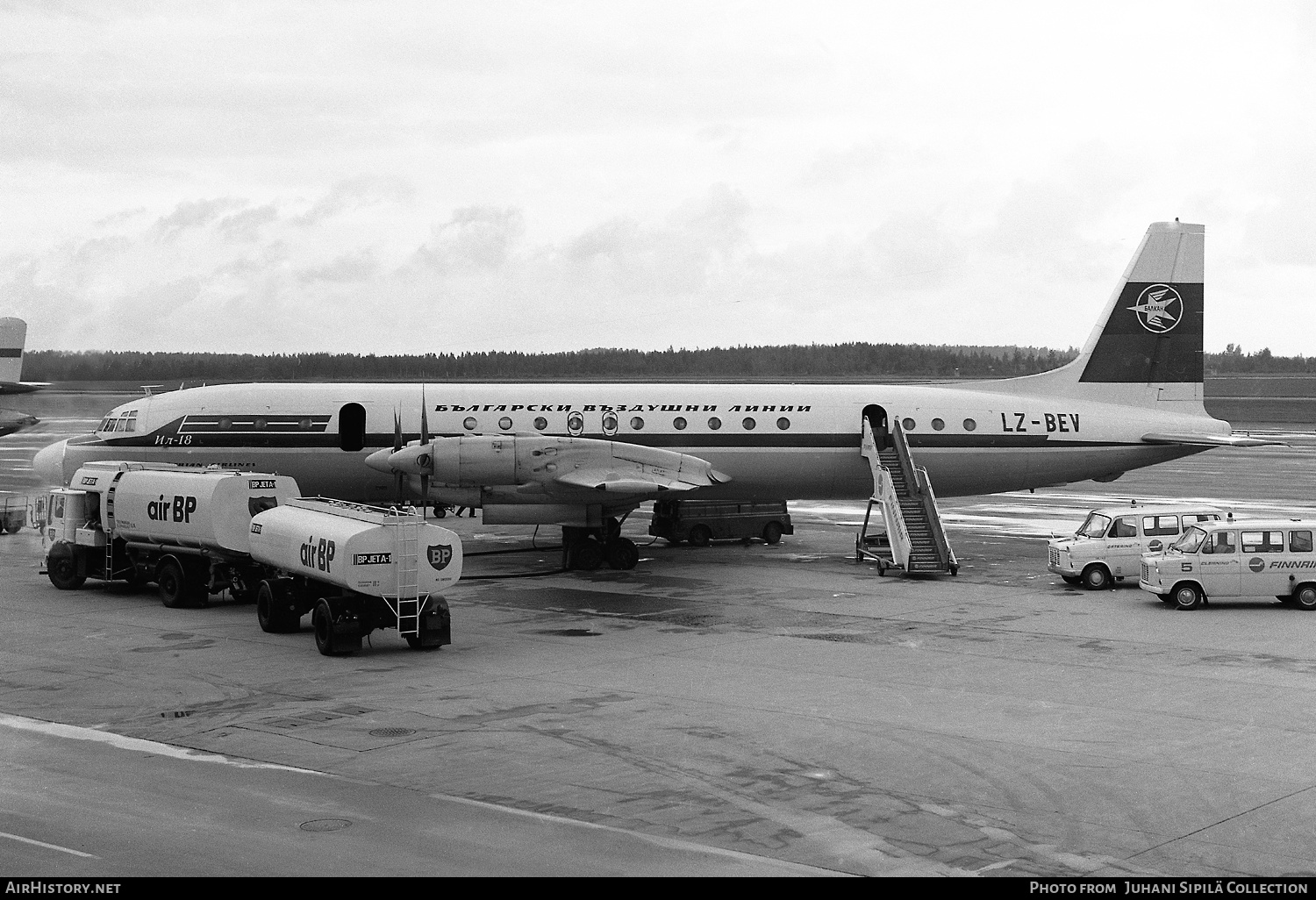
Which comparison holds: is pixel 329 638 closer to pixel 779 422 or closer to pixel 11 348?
pixel 779 422

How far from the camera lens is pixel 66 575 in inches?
1340

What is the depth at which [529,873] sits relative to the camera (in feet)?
42.2

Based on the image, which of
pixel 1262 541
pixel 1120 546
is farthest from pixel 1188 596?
pixel 1120 546

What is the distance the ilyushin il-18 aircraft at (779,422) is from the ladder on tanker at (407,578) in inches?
477

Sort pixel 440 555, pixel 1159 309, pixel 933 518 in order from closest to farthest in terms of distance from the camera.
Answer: pixel 440 555 → pixel 933 518 → pixel 1159 309

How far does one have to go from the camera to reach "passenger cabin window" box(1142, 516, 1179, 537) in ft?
111

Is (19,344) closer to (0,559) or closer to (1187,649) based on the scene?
(0,559)

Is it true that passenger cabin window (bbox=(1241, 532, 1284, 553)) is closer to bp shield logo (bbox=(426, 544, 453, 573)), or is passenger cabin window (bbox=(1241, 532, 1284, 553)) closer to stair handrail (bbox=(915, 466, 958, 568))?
stair handrail (bbox=(915, 466, 958, 568))

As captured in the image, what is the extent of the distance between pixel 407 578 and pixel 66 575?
1386cm

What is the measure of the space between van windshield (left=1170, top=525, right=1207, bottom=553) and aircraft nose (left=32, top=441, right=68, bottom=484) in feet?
108

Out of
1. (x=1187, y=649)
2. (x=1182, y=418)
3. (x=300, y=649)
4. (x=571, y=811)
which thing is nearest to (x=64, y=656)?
(x=300, y=649)

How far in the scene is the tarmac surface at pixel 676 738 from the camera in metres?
13.8

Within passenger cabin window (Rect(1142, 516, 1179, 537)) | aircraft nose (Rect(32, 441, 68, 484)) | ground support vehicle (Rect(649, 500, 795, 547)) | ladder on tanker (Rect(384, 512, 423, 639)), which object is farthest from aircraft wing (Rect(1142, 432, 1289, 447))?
aircraft nose (Rect(32, 441, 68, 484))

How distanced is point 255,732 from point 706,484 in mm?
20676
